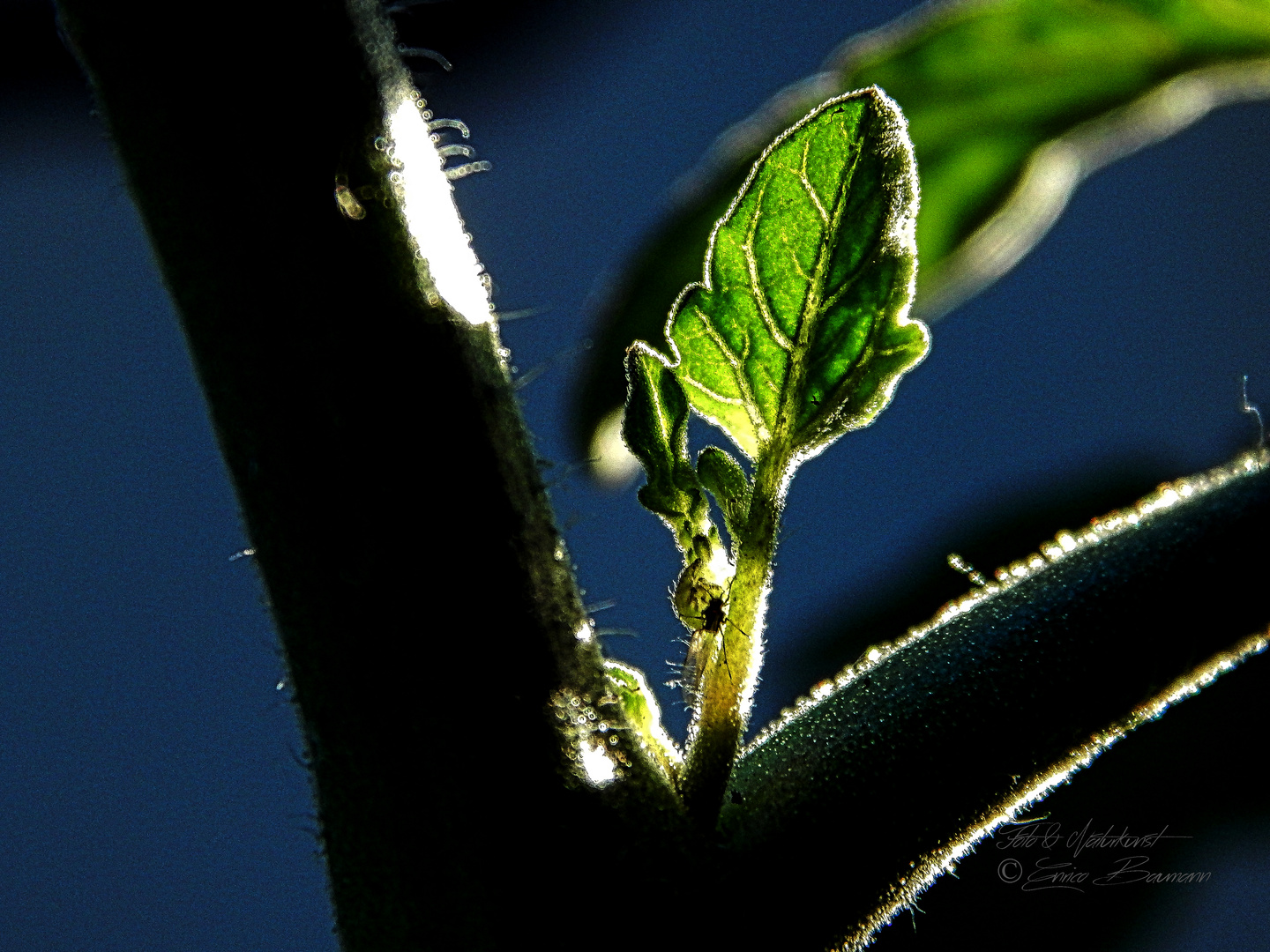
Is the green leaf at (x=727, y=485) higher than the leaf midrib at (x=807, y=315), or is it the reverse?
the leaf midrib at (x=807, y=315)

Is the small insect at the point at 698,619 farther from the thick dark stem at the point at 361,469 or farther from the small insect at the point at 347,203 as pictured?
the small insect at the point at 347,203

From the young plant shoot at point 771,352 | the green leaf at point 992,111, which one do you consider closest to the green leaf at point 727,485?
the young plant shoot at point 771,352

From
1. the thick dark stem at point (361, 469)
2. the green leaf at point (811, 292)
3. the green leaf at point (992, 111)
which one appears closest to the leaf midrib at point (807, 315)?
the green leaf at point (811, 292)

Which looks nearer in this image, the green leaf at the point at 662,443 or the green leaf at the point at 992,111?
the green leaf at the point at 662,443

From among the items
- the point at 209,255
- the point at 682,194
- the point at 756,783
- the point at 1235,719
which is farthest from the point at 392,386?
the point at 1235,719

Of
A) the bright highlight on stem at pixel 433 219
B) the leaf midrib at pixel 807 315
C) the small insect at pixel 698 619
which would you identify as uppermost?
the bright highlight on stem at pixel 433 219

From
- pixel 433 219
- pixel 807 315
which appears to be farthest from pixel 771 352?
pixel 433 219

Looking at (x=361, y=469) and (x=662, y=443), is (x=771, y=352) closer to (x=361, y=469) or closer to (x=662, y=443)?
(x=662, y=443)
